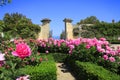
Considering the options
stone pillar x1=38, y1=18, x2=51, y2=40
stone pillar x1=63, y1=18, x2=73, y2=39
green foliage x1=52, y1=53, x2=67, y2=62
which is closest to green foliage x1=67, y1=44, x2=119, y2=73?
green foliage x1=52, y1=53, x2=67, y2=62

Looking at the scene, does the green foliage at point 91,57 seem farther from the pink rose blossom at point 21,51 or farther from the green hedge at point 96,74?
the pink rose blossom at point 21,51

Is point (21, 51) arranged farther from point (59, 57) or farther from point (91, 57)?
point (59, 57)

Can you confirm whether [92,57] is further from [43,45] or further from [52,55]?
[43,45]

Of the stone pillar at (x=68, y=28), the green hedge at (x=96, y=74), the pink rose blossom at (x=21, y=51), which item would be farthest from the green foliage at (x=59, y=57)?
the stone pillar at (x=68, y=28)

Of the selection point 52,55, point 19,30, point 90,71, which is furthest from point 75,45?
point 19,30

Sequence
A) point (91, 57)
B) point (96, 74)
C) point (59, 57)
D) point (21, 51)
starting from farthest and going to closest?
point (59, 57) < point (91, 57) < point (96, 74) < point (21, 51)

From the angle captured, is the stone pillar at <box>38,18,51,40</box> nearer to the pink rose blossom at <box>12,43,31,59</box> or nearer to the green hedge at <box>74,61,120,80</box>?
the green hedge at <box>74,61,120,80</box>

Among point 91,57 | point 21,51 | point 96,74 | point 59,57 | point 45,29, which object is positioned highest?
point 45,29

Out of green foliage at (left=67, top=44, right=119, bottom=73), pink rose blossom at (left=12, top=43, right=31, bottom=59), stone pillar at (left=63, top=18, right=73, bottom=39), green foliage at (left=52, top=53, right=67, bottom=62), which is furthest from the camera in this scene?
stone pillar at (left=63, top=18, right=73, bottom=39)

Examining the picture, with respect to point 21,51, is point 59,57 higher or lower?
lower

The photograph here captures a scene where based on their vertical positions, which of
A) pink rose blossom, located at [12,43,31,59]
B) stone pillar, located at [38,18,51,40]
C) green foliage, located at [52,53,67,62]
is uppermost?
stone pillar, located at [38,18,51,40]

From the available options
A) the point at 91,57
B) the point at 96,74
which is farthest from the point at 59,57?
the point at 96,74

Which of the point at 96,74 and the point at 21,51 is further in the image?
the point at 96,74

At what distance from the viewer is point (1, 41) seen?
8.38m
